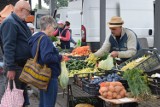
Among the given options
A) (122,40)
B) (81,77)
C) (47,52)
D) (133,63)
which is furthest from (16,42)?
(122,40)

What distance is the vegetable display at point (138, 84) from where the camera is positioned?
14.4 ft

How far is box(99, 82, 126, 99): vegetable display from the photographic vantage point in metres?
4.42

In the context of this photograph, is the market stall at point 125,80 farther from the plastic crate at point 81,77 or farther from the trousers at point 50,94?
the trousers at point 50,94

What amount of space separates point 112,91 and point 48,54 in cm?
93

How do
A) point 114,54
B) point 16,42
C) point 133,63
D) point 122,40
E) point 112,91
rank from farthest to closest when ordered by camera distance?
point 122,40 → point 114,54 → point 133,63 → point 16,42 → point 112,91

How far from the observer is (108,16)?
11.5m

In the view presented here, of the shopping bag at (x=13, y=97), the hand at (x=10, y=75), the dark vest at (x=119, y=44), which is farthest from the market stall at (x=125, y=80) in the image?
the hand at (x=10, y=75)

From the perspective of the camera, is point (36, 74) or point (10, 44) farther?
point (10, 44)

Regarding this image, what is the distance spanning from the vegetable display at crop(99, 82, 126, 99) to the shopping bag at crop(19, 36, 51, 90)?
2.50ft

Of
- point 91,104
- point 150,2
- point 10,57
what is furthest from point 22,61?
point 150,2

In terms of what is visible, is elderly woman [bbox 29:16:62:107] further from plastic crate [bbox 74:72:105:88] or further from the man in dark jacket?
plastic crate [bbox 74:72:105:88]

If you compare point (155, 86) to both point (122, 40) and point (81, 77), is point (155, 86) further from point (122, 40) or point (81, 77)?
point (122, 40)

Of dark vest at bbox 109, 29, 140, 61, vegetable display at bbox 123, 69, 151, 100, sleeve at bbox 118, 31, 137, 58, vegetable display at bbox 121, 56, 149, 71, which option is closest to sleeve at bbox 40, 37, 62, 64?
vegetable display at bbox 123, 69, 151, 100

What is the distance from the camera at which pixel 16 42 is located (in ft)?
17.0
